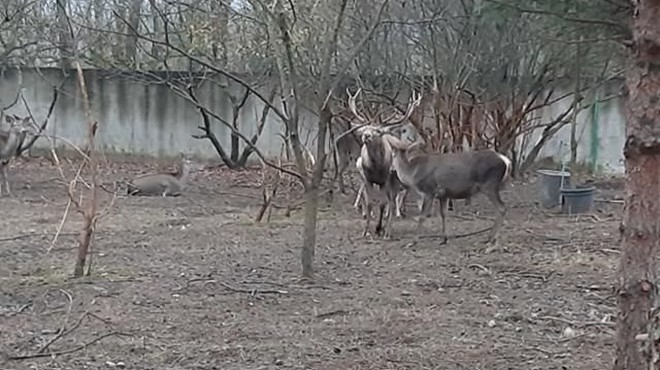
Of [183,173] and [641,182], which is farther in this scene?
[183,173]

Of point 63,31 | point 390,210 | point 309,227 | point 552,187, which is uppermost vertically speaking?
point 63,31

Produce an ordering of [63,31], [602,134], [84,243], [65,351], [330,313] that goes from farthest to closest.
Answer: [602,134] < [63,31] < [84,243] < [330,313] < [65,351]

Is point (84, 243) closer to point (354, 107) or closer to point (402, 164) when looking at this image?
point (354, 107)

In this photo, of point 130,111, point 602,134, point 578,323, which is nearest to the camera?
point 578,323

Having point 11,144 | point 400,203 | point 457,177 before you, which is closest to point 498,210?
point 457,177

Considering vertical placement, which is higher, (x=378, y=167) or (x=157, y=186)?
(x=378, y=167)

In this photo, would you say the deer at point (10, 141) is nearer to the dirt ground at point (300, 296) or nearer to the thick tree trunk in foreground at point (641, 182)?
the dirt ground at point (300, 296)

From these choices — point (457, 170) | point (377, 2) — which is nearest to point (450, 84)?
point (377, 2)

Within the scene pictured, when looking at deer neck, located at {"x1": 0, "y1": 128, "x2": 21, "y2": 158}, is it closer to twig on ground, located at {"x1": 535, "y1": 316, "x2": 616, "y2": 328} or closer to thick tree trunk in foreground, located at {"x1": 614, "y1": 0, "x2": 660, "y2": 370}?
twig on ground, located at {"x1": 535, "y1": 316, "x2": 616, "y2": 328}

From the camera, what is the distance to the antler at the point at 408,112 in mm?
10398

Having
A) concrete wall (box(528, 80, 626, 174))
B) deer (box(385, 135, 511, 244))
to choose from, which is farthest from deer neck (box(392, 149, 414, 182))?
concrete wall (box(528, 80, 626, 174))

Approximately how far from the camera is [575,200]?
12.2 m

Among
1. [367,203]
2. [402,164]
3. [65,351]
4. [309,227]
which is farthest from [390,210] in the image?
[65,351]

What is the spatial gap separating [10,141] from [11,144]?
0.05m
